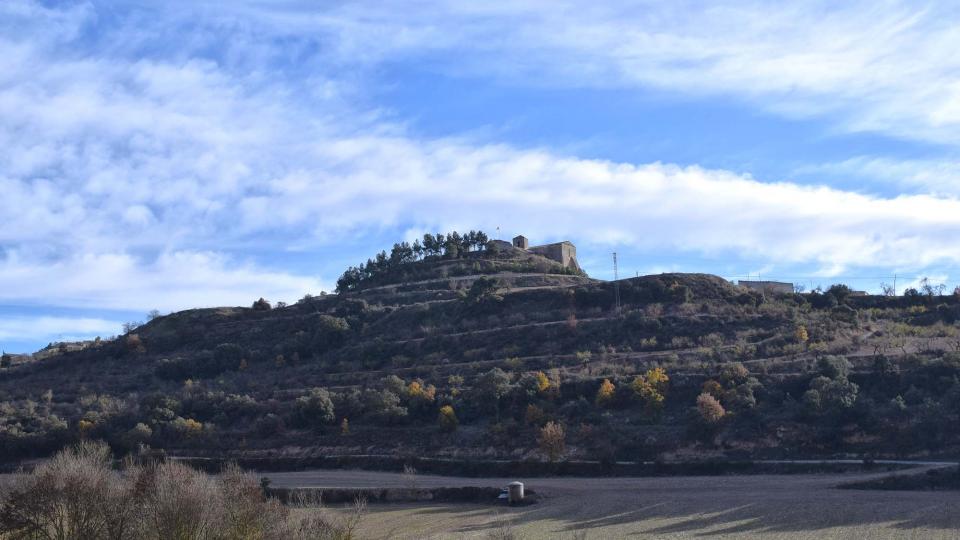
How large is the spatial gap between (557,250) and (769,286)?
30.2 m

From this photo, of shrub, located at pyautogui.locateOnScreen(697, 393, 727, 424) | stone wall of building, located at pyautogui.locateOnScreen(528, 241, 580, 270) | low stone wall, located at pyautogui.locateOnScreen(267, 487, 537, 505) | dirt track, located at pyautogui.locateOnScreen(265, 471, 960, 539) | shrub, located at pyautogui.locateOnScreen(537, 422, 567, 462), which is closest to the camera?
dirt track, located at pyautogui.locateOnScreen(265, 471, 960, 539)

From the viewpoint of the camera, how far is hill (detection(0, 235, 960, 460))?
135 feet

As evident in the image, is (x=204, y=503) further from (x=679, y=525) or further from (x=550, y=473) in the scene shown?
(x=550, y=473)

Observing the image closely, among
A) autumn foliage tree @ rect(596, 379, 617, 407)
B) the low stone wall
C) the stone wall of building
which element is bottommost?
the low stone wall

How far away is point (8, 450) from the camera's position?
163 feet

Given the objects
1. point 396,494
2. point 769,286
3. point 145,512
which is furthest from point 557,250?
point 145,512

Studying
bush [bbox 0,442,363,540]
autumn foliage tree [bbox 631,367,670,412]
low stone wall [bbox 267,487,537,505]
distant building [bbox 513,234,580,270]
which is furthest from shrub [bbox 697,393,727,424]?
distant building [bbox 513,234,580,270]

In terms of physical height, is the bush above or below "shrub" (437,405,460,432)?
below

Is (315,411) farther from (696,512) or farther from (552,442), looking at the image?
(696,512)

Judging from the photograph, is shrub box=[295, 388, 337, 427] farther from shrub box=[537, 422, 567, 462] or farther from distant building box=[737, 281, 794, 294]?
distant building box=[737, 281, 794, 294]

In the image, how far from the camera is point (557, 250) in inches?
4045

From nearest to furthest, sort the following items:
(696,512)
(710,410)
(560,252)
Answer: (696,512) → (710,410) → (560,252)

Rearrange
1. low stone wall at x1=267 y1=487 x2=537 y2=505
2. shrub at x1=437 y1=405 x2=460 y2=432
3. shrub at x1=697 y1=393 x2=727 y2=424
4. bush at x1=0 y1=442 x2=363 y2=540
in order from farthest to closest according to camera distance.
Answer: shrub at x1=437 y1=405 x2=460 y2=432
shrub at x1=697 y1=393 x2=727 y2=424
low stone wall at x1=267 y1=487 x2=537 y2=505
bush at x1=0 y1=442 x2=363 y2=540

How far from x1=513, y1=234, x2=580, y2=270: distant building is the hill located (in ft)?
61.0
